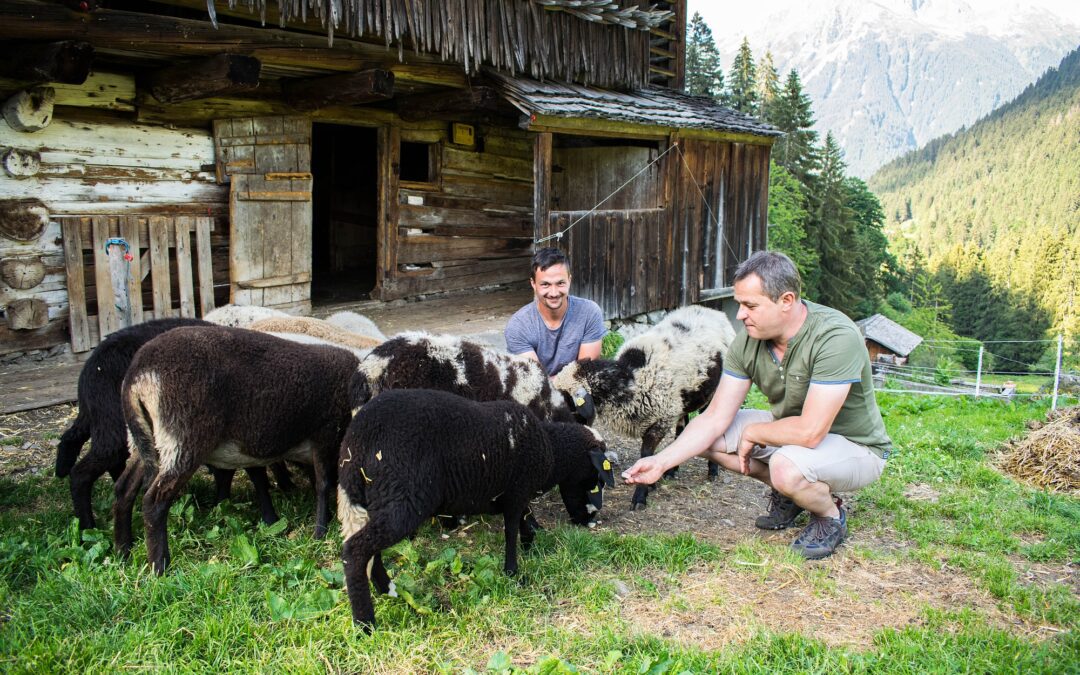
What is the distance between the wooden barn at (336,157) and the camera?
774 centimetres

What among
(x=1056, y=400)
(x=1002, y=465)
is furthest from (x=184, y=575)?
(x=1056, y=400)

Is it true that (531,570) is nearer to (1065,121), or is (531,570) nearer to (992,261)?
(992,261)

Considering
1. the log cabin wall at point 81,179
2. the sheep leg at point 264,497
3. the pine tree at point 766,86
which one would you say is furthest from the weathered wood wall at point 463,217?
the pine tree at point 766,86

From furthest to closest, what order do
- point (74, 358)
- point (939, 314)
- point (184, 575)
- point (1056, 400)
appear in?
point (939, 314) < point (1056, 400) < point (74, 358) < point (184, 575)

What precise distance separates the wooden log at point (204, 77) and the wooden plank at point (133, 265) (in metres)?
1.43

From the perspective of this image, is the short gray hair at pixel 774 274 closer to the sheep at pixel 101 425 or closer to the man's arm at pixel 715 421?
the man's arm at pixel 715 421

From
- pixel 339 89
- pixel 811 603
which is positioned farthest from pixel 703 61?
pixel 811 603

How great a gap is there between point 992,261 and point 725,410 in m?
101

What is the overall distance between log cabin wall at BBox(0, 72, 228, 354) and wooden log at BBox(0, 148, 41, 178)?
0.03 m

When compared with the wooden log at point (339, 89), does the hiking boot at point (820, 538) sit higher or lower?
lower

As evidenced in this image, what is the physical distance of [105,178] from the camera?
8.52 meters

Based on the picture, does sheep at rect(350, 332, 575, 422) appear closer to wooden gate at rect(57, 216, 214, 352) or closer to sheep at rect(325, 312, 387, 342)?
sheep at rect(325, 312, 387, 342)

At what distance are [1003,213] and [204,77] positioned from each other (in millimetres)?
142362

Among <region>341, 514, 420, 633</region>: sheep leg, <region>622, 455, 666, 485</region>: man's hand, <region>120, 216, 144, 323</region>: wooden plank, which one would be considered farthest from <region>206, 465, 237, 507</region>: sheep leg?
<region>120, 216, 144, 323</region>: wooden plank
